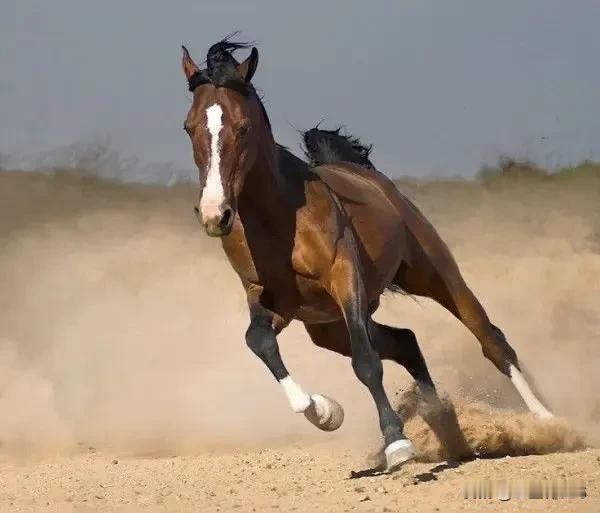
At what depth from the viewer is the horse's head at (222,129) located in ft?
22.2

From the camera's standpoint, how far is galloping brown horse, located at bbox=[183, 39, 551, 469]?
695cm

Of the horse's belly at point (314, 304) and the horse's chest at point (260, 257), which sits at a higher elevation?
the horse's chest at point (260, 257)

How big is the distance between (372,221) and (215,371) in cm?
348

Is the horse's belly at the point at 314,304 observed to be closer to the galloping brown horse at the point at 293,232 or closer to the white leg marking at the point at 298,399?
the galloping brown horse at the point at 293,232

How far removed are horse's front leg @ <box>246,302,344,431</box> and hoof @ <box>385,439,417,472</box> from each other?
0.72 meters

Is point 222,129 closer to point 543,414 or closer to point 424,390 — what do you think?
point 424,390

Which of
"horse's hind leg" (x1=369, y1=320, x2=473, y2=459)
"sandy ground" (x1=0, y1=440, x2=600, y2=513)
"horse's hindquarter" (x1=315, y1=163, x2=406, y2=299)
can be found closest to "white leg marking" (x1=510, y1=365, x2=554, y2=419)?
"horse's hind leg" (x1=369, y1=320, x2=473, y2=459)

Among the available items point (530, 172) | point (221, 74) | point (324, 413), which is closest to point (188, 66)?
point (221, 74)

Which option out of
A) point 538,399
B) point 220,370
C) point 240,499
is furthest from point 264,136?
point 220,370

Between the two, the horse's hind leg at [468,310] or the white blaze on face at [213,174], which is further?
the horse's hind leg at [468,310]

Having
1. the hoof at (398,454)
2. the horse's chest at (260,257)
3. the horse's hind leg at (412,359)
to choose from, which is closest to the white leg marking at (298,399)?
the horse's chest at (260,257)

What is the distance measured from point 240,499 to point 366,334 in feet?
3.57

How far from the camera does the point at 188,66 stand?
24.1 ft

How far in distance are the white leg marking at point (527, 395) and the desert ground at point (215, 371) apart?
0.28ft
